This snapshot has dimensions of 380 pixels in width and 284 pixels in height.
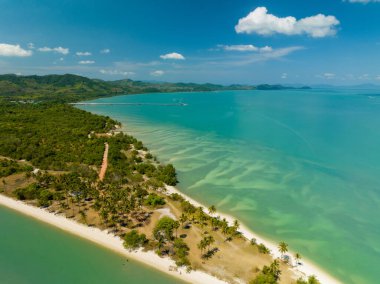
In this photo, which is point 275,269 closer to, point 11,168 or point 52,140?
point 11,168

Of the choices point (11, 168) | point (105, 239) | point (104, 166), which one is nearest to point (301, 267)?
point (105, 239)

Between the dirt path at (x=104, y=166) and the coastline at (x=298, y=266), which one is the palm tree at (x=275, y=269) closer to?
the coastline at (x=298, y=266)

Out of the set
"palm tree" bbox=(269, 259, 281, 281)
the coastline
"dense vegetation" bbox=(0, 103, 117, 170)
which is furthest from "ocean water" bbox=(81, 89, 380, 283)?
"dense vegetation" bbox=(0, 103, 117, 170)

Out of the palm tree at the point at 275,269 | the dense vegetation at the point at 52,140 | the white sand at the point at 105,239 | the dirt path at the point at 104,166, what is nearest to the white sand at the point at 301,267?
the palm tree at the point at 275,269

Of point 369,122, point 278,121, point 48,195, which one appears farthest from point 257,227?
point 369,122

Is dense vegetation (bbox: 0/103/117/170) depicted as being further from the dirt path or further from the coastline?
the coastline

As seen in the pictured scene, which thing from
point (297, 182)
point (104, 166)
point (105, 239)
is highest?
point (104, 166)

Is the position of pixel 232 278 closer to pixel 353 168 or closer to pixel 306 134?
pixel 353 168
